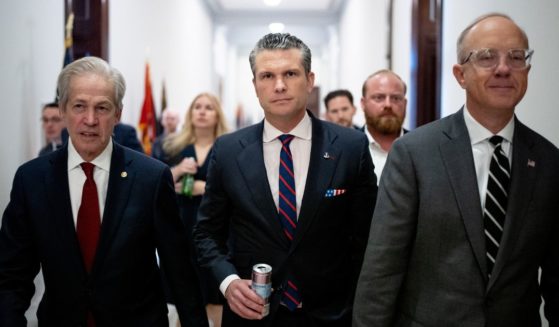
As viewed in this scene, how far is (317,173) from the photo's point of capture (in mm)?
1756

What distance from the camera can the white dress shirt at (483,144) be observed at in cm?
151

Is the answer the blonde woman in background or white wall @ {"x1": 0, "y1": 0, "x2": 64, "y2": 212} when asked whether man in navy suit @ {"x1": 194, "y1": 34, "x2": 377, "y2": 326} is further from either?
the blonde woman in background

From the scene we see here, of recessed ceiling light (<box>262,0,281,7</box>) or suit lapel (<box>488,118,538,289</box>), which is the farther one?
recessed ceiling light (<box>262,0,281,7</box>)

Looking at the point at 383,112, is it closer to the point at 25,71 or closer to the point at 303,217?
the point at 303,217

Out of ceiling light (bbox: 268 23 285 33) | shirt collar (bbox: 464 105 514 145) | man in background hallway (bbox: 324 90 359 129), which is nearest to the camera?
shirt collar (bbox: 464 105 514 145)

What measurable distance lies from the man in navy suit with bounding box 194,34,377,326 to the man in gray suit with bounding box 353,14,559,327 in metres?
0.21

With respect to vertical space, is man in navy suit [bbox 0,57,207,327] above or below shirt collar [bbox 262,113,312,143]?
below

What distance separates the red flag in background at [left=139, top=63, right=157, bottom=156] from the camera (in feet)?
19.5

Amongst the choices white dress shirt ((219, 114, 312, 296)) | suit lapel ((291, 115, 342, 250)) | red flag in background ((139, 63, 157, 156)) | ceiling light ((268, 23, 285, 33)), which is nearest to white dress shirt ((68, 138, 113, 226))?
white dress shirt ((219, 114, 312, 296))

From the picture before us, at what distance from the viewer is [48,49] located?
364 cm

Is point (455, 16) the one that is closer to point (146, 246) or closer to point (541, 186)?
point (541, 186)

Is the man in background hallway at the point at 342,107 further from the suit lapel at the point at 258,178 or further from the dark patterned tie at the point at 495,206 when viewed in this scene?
the dark patterned tie at the point at 495,206

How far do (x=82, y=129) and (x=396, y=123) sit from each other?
5.81ft

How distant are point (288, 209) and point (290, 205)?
0.05 feet
